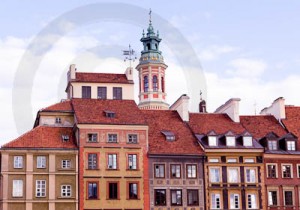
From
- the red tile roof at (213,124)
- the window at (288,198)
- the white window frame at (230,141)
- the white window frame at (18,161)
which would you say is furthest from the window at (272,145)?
the white window frame at (18,161)

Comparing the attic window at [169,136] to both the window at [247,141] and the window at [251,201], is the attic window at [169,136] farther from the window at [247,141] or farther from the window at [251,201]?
the window at [251,201]

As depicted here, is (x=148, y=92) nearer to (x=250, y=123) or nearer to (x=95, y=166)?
(x=250, y=123)

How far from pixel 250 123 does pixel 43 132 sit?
24803 mm

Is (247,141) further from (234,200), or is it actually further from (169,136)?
(169,136)

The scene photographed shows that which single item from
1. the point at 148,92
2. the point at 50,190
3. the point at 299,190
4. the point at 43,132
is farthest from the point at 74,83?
the point at 148,92

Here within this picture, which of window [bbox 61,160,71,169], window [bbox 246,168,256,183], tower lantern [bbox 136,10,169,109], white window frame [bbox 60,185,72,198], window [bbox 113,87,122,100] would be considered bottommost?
white window frame [bbox 60,185,72,198]

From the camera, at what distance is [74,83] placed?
307 ft

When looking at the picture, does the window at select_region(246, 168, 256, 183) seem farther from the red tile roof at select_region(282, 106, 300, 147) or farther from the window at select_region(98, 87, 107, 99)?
the window at select_region(98, 87, 107, 99)

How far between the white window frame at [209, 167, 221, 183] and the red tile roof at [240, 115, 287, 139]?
7.00 m

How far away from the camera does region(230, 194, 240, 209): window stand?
285ft

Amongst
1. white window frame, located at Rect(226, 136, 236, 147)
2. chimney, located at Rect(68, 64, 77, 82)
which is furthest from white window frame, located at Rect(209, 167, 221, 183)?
chimney, located at Rect(68, 64, 77, 82)

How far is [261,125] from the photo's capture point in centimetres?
9369

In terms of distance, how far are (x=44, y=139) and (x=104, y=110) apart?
7.67 metres

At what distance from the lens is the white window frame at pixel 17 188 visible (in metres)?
81.7
